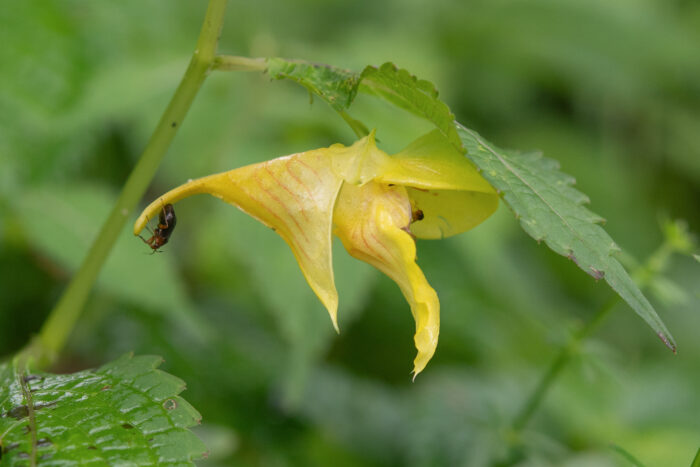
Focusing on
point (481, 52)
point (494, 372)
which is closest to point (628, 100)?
point (481, 52)

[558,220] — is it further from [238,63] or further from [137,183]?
[137,183]

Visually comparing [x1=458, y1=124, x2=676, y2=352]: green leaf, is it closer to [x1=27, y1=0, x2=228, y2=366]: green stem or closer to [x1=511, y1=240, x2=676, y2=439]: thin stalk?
[x1=27, y1=0, x2=228, y2=366]: green stem

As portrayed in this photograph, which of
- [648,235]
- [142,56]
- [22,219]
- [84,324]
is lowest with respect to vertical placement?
[84,324]

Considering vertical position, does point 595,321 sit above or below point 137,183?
above

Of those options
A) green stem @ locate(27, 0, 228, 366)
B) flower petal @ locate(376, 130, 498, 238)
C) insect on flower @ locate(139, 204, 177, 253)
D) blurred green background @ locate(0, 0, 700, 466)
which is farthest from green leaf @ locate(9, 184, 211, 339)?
flower petal @ locate(376, 130, 498, 238)

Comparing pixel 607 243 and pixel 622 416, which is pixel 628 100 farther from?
pixel 607 243

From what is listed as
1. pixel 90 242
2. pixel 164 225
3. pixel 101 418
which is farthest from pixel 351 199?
pixel 90 242

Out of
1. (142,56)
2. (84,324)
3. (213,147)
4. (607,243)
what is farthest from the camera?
(142,56)

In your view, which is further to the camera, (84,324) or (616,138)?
(616,138)
